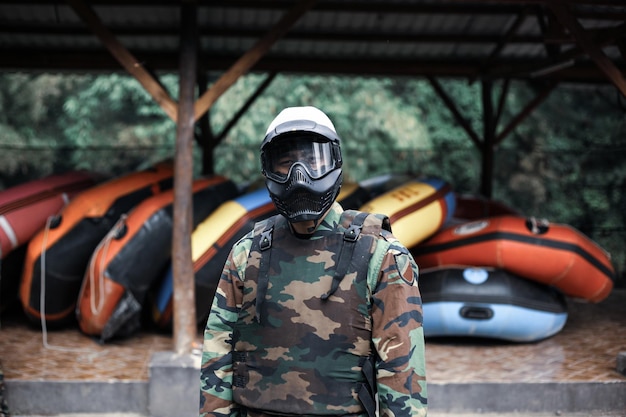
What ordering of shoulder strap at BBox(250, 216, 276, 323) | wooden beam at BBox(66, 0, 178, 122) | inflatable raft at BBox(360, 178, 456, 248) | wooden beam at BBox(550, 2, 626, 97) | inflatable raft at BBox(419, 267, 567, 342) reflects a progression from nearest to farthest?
shoulder strap at BBox(250, 216, 276, 323) → wooden beam at BBox(66, 0, 178, 122) → wooden beam at BBox(550, 2, 626, 97) → inflatable raft at BBox(419, 267, 567, 342) → inflatable raft at BBox(360, 178, 456, 248)

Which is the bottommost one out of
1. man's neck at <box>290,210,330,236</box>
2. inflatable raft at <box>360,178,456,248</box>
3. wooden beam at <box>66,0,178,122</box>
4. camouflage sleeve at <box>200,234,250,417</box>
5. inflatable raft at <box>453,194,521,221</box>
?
camouflage sleeve at <box>200,234,250,417</box>

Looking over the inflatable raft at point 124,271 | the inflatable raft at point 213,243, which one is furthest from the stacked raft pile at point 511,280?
the inflatable raft at point 124,271

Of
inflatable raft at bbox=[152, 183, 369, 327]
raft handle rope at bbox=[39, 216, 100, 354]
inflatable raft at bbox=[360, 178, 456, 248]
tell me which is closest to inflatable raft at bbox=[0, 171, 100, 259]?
raft handle rope at bbox=[39, 216, 100, 354]

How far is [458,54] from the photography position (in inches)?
317

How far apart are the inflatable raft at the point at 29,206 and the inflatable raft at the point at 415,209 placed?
114 inches

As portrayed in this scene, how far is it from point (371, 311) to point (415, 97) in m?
13.9

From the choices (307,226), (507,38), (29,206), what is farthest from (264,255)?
(507,38)

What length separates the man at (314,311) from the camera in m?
1.92

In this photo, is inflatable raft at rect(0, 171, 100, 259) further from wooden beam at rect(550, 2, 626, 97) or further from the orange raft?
wooden beam at rect(550, 2, 626, 97)

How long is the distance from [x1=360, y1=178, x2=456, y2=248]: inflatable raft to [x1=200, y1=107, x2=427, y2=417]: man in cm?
374

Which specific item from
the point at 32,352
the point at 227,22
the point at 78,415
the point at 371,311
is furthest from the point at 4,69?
the point at 371,311

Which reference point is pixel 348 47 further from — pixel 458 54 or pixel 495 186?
pixel 495 186

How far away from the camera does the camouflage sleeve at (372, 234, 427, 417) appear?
188 cm

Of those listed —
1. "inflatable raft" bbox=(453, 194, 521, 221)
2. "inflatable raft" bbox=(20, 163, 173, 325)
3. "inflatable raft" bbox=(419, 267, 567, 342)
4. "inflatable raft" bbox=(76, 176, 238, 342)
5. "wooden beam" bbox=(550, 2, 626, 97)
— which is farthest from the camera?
"inflatable raft" bbox=(453, 194, 521, 221)
